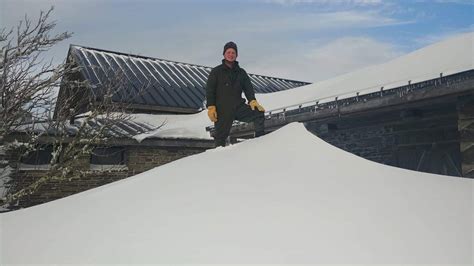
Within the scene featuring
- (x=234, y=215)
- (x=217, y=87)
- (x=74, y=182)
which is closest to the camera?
(x=234, y=215)

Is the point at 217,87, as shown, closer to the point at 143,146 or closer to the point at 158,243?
the point at 158,243

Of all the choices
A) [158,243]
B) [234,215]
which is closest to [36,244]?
[158,243]

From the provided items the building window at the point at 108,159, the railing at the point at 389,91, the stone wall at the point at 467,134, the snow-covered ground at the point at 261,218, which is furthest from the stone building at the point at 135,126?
the stone wall at the point at 467,134

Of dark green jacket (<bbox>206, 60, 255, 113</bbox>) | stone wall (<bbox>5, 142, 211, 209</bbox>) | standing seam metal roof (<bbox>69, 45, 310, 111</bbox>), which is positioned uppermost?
standing seam metal roof (<bbox>69, 45, 310, 111</bbox>)

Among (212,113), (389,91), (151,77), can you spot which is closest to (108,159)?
(151,77)

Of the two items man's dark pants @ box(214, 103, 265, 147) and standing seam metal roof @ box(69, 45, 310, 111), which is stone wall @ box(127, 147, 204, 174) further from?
man's dark pants @ box(214, 103, 265, 147)

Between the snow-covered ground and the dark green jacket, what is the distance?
1.01 m

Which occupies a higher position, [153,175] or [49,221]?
[153,175]

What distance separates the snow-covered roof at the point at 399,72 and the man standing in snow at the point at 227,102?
6.97 feet

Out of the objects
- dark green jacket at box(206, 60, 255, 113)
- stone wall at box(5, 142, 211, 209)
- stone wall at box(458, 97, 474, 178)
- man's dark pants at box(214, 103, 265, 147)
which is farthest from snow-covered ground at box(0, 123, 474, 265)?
stone wall at box(5, 142, 211, 209)

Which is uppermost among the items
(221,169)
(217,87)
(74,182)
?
(217,87)

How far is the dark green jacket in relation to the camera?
11.5ft

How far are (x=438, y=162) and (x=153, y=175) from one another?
4.30 m

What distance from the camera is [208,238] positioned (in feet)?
5.21
